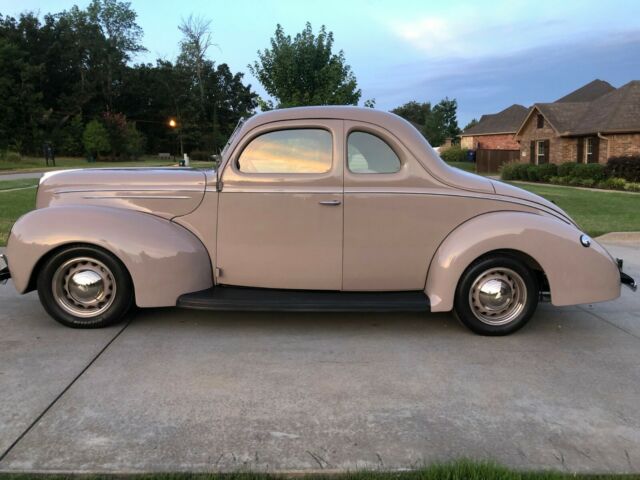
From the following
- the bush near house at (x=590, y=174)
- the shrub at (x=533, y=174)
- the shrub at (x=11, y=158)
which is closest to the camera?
the bush near house at (x=590, y=174)

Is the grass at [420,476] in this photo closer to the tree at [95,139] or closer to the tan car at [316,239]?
the tan car at [316,239]

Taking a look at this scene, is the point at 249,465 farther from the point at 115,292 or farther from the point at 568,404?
the point at 115,292

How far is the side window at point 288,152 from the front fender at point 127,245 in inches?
33.3

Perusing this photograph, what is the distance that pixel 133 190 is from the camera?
4.39 meters

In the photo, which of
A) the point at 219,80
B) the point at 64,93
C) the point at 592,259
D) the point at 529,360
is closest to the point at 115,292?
the point at 529,360

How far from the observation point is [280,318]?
4.71m

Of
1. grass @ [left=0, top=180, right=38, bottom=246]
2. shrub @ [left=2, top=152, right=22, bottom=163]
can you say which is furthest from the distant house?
grass @ [left=0, top=180, right=38, bottom=246]

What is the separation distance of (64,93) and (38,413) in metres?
69.7

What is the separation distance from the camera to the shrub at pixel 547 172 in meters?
27.5

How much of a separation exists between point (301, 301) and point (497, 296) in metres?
1.59

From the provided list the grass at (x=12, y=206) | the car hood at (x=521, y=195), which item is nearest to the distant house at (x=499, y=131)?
the grass at (x=12, y=206)

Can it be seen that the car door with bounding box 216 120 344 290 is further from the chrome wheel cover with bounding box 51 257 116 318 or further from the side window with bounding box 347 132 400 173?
the chrome wheel cover with bounding box 51 257 116 318

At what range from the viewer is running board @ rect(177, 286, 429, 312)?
4070 mm

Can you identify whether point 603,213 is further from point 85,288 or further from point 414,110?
point 414,110
